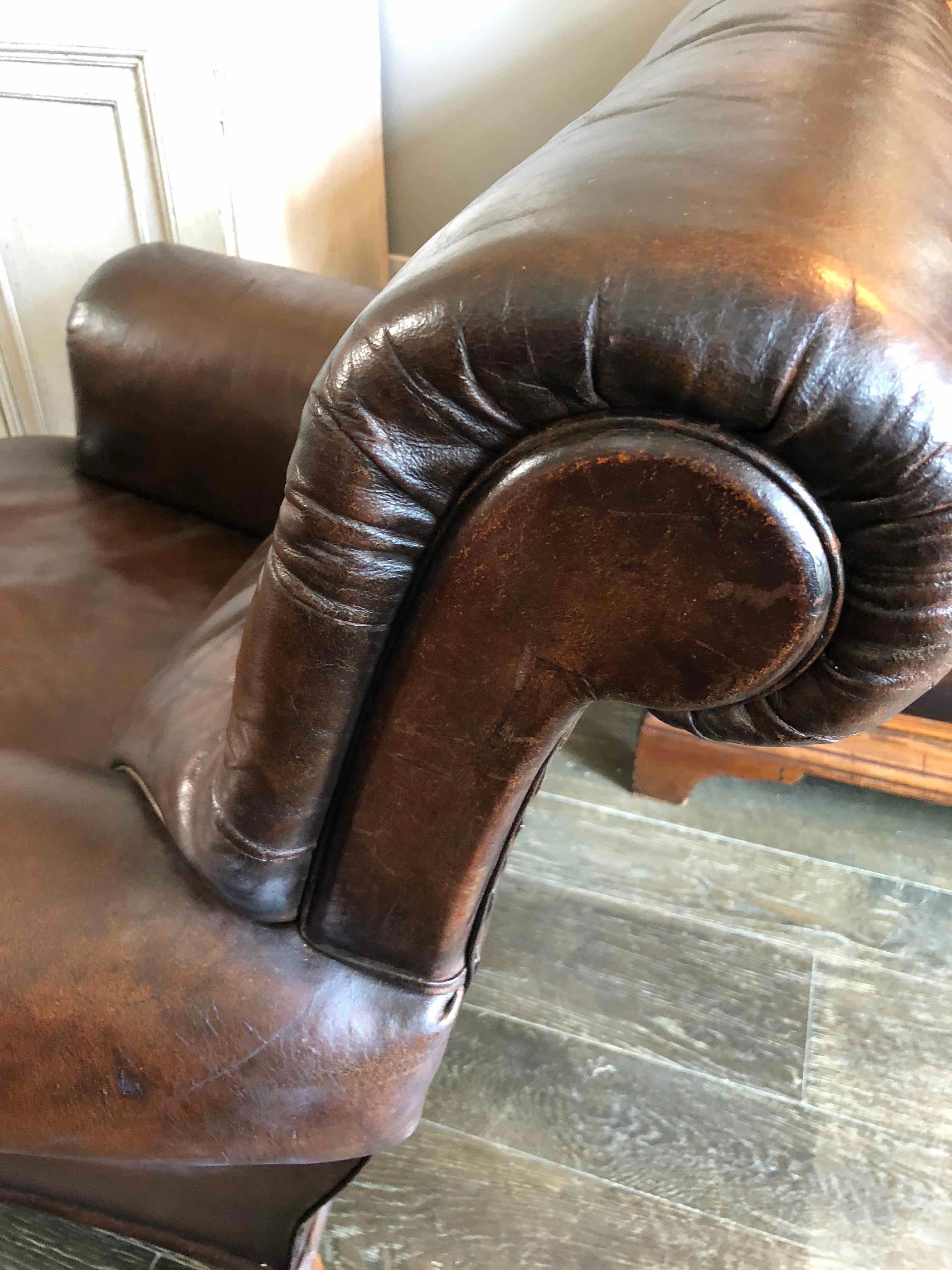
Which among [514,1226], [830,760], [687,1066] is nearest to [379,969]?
[514,1226]

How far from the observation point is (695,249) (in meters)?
0.30

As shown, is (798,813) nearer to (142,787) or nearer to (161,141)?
(142,787)

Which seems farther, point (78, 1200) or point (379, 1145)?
point (78, 1200)

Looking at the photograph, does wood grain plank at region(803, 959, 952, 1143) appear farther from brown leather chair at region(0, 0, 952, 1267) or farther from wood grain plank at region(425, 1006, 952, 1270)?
brown leather chair at region(0, 0, 952, 1267)

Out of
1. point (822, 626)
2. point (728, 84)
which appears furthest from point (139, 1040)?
point (728, 84)

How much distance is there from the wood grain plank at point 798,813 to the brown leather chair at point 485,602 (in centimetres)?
75

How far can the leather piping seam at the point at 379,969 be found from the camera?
50 cm

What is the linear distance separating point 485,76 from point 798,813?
1.46 meters

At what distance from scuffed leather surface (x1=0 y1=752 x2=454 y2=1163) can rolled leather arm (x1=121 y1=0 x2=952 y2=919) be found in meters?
0.08

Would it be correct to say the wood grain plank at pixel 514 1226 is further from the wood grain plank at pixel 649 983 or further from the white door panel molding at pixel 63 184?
the white door panel molding at pixel 63 184

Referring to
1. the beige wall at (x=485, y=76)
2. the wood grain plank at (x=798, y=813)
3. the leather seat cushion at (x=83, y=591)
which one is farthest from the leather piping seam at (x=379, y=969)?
the beige wall at (x=485, y=76)

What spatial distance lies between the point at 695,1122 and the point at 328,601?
796 mm

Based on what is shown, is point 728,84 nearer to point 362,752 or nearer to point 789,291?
point 789,291

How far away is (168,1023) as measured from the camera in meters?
0.47
